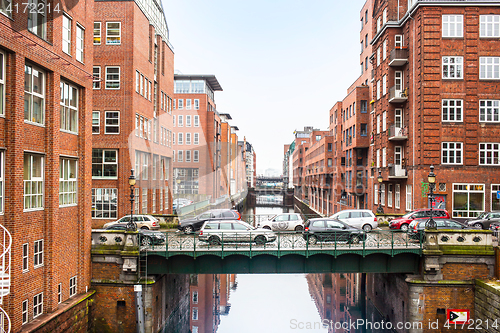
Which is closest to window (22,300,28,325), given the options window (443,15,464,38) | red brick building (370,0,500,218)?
red brick building (370,0,500,218)

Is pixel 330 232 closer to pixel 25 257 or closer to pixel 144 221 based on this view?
pixel 144 221

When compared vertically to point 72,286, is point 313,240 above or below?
above

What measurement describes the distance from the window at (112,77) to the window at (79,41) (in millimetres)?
10756

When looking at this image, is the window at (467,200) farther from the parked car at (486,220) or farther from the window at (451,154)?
the parked car at (486,220)

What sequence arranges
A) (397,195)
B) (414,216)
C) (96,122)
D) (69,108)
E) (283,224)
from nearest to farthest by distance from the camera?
(69,108) → (414,216) → (283,224) → (96,122) → (397,195)

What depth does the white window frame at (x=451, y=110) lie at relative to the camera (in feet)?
98.6

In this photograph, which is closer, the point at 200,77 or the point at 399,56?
the point at 399,56

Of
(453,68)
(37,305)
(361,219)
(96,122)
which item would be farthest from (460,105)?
(37,305)

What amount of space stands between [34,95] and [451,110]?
1147 inches

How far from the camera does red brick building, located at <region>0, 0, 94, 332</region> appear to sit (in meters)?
13.4

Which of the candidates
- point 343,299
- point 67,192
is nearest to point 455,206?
point 343,299

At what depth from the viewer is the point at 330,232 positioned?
2130 cm

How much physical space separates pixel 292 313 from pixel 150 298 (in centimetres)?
1350

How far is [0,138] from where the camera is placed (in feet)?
42.9
